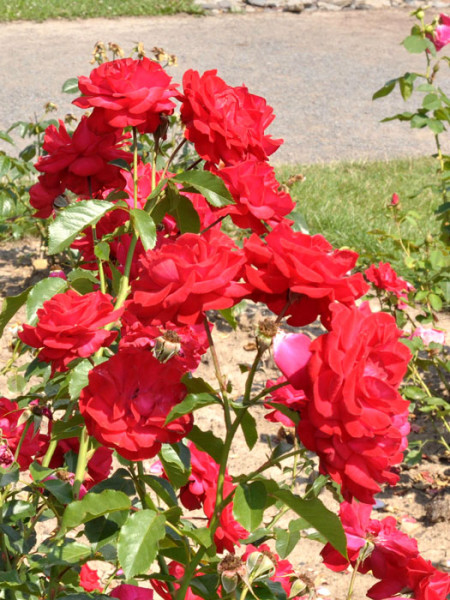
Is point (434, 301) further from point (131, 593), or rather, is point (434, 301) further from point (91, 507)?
point (91, 507)

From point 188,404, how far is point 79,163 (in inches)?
17.9

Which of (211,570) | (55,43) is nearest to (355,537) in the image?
(211,570)

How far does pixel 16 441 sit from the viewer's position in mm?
1380

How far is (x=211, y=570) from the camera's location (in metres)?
1.09

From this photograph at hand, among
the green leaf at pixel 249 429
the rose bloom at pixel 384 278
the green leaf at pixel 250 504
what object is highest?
the green leaf at pixel 249 429

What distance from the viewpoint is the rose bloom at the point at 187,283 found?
0.84 meters

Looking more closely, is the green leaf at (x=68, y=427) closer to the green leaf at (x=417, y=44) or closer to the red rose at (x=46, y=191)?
the red rose at (x=46, y=191)

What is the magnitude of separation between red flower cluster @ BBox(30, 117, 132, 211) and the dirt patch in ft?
2.17

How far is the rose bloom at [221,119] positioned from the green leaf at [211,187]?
5 centimetres

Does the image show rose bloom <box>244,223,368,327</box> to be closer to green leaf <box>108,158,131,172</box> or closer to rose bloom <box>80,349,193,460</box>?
rose bloom <box>80,349,193,460</box>

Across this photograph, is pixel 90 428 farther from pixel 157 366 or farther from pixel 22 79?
pixel 22 79

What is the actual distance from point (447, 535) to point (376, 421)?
1.69 meters

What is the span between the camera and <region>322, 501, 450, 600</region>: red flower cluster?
1215mm

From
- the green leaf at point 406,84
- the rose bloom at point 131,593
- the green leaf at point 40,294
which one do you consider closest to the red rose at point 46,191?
the green leaf at point 40,294
